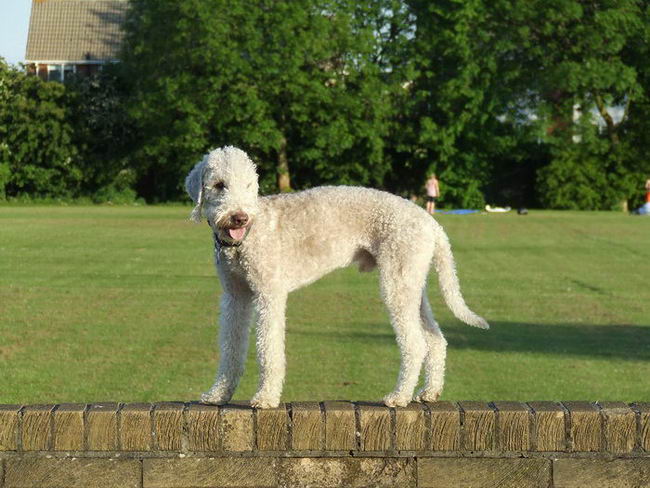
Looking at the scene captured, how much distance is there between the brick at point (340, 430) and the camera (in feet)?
16.6

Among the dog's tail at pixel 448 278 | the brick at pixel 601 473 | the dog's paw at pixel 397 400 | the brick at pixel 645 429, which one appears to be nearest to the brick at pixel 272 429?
the dog's paw at pixel 397 400

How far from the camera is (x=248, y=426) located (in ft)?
16.5

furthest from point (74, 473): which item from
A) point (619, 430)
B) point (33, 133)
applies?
point (33, 133)

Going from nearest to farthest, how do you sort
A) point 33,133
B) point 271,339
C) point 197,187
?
1. point 197,187
2. point 271,339
3. point 33,133

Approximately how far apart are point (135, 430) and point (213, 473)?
1.17 feet

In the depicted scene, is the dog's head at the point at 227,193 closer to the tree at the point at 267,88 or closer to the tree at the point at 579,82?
the tree at the point at 267,88

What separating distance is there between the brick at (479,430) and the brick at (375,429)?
0.31 m

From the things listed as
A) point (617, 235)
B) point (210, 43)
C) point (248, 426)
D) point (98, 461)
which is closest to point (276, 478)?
point (248, 426)

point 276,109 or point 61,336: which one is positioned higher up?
point 276,109

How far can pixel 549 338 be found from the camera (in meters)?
13.1

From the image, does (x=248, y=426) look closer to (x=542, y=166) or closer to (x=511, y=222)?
(x=511, y=222)

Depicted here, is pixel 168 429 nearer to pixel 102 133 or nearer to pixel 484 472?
pixel 484 472

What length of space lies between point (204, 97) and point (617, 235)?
74.2 feet

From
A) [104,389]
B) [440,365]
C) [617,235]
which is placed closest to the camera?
[440,365]
